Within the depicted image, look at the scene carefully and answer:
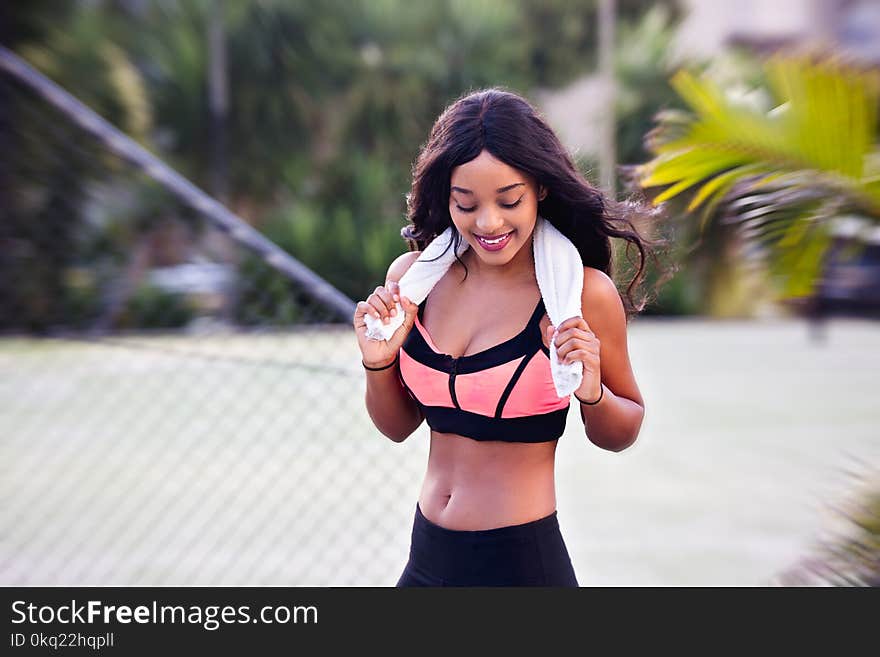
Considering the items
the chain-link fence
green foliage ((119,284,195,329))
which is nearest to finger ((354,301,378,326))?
the chain-link fence

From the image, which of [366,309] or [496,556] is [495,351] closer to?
[366,309]

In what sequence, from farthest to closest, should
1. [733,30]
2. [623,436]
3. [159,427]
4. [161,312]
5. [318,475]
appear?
1. [733,30]
2. [161,312]
3. [159,427]
4. [318,475]
5. [623,436]

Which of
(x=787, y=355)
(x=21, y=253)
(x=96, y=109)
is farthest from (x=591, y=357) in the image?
(x=96, y=109)

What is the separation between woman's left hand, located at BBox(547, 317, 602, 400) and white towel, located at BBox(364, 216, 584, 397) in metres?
0.01

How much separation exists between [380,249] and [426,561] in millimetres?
12455

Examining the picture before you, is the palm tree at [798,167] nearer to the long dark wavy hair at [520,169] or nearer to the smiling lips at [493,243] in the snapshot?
the long dark wavy hair at [520,169]

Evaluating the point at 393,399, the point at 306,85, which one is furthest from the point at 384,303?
the point at 306,85

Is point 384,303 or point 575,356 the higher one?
point 384,303

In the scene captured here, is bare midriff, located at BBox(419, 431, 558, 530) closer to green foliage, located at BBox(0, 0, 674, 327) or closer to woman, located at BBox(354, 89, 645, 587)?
woman, located at BBox(354, 89, 645, 587)

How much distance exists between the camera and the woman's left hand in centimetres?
161

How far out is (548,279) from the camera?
1.73m

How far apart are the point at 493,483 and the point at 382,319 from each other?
0.35 meters

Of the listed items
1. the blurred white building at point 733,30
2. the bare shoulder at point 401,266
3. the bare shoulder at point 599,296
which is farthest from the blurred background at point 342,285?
the bare shoulder at point 401,266

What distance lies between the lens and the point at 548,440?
183 cm
